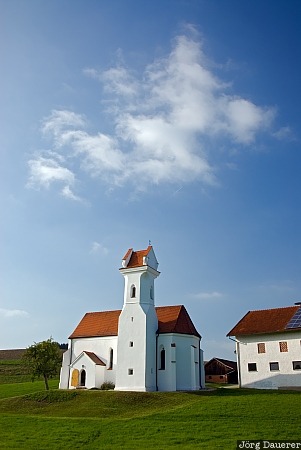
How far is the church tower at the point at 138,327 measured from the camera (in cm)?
4034

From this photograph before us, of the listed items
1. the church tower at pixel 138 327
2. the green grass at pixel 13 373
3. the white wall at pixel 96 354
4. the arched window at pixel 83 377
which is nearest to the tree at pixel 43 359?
the white wall at pixel 96 354

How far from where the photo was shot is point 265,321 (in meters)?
44.3

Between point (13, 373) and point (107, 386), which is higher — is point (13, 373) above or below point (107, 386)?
above

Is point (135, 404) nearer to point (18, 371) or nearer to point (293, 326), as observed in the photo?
point (293, 326)

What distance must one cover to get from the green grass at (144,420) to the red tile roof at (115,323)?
302 inches

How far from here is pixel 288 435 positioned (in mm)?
22062

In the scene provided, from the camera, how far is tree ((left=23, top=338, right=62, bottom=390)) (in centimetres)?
4722

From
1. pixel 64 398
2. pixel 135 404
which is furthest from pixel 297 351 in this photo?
pixel 64 398

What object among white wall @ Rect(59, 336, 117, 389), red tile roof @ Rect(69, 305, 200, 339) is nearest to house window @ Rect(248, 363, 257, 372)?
red tile roof @ Rect(69, 305, 200, 339)

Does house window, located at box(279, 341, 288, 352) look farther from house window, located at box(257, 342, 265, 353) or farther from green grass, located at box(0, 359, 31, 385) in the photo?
green grass, located at box(0, 359, 31, 385)

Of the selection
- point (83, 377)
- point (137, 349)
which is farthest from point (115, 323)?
point (137, 349)

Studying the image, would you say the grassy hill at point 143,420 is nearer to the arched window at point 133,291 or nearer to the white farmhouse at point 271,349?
the white farmhouse at point 271,349

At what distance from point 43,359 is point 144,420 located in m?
23.3

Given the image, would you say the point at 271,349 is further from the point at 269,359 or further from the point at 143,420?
the point at 143,420
